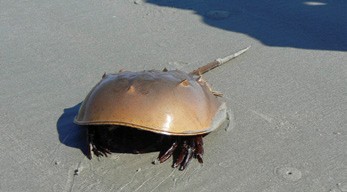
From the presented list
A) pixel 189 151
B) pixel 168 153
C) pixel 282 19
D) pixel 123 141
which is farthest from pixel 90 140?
pixel 282 19

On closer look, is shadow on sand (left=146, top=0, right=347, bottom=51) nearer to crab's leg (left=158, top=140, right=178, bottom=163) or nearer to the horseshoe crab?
the horseshoe crab

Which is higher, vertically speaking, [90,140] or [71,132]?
[90,140]

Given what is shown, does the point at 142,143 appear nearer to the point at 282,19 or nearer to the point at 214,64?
the point at 214,64

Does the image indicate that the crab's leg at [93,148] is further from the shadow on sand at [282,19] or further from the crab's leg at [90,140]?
the shadow on sand at [282,19]

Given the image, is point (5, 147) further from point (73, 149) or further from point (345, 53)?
point (345, 53)

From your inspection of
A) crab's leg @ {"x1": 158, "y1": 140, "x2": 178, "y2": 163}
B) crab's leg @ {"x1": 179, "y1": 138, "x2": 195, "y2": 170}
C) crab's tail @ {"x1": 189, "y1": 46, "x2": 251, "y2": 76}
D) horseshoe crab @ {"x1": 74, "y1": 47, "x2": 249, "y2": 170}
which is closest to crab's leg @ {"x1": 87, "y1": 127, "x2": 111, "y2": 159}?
horseshoe crab @ {"x1": 74, "y1": 47, "x2": 249, "y2": 170}

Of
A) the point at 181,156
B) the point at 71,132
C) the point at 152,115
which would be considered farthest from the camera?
the point at 71,132
